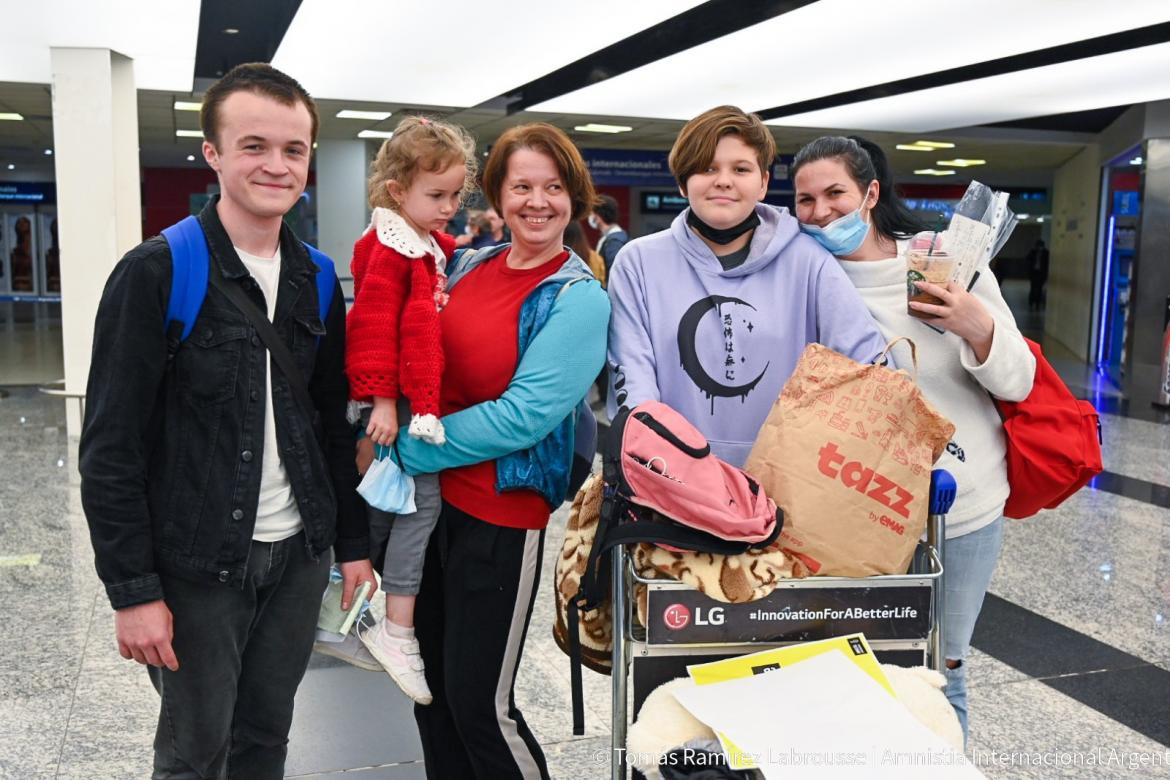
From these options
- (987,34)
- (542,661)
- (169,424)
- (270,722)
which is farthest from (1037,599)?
(987,34)

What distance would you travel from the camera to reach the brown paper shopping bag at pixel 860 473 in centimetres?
165

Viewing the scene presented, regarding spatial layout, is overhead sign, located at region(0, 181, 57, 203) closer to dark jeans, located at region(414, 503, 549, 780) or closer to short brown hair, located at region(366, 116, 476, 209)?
short brown hair, located at region(366, 116, 476, 209)

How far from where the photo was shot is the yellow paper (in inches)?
61.8

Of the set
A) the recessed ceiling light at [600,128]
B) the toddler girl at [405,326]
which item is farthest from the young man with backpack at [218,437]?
the recessed ceiling light at [600,128]

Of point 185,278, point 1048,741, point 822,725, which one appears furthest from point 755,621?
point 1048,741

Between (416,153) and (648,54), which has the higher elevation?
(648,54)

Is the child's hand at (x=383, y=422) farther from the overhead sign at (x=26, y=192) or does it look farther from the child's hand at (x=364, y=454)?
the overhead sign at (x=26, y=192)

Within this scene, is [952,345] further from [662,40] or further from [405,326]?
[662,40]

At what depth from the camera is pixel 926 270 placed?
190cm

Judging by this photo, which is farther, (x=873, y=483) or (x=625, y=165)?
(x=625, y=165)

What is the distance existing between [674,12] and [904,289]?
17.7 feet

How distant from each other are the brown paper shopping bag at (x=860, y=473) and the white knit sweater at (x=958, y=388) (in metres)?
0.41

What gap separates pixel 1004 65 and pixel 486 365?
7801 millimetres

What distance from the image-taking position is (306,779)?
2.69 meters
